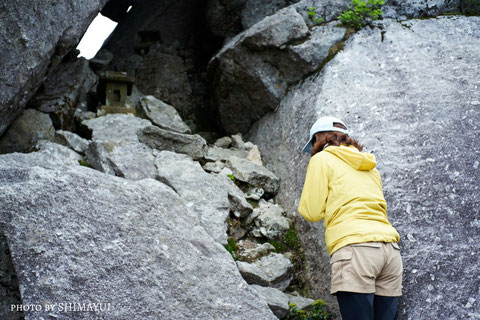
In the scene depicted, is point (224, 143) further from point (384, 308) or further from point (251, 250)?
point (384, 308)

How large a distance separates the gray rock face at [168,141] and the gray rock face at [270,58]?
2049 millimetres

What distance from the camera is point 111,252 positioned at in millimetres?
3943

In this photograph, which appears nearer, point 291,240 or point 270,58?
point 291,240

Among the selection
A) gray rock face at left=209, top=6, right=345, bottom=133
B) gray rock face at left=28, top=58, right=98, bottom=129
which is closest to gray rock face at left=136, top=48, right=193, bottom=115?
gray rock face at left=28, top=58, right=98, bottom=129

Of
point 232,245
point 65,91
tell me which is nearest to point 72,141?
point 65,91

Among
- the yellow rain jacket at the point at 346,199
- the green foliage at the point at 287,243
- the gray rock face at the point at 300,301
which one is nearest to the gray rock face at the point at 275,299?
the gray rock face at the point at 300,301

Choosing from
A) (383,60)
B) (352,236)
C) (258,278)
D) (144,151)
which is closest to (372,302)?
(352,236)

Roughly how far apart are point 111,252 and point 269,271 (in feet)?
6.81

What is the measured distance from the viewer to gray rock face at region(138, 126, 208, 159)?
6707mm

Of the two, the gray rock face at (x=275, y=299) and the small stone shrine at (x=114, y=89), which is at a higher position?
the small stone shrine at (x=114, y=89)

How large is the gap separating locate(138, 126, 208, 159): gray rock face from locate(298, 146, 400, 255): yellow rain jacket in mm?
3161

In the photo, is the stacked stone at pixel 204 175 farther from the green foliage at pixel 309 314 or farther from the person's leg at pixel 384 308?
the person's leg at pixel 384 308

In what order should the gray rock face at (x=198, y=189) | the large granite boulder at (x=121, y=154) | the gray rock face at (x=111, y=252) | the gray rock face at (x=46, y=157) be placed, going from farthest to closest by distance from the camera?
the large granite boulder at (x=121, y=154)
the gray rock face at (x=46, y=157)
the gray rock face at (x=198, y=189)
the gray rock face at (x=111, y=252)

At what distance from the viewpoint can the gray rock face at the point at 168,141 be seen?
6.71 metres
